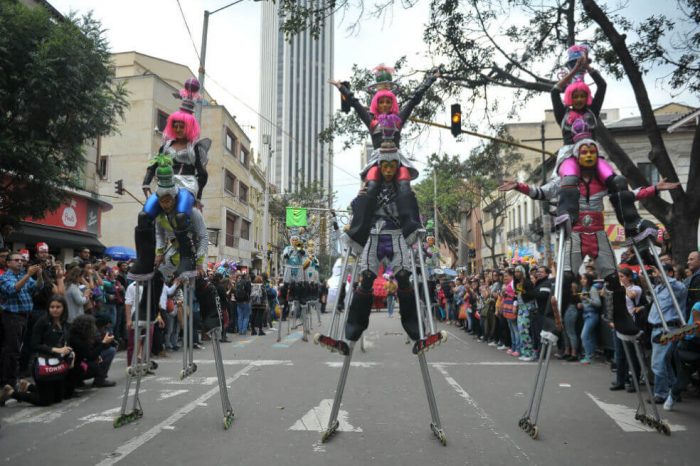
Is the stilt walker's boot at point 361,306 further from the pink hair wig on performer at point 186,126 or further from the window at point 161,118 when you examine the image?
the window at point 161,118

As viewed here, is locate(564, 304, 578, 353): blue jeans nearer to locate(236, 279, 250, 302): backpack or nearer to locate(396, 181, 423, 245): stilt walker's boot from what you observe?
locate(396, 181, 423, 245): stilt walker's boot

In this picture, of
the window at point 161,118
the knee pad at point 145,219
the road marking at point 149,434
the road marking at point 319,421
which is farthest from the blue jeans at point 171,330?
the window at point 161,118

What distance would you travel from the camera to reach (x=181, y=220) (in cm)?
577

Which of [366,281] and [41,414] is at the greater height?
[366,281]

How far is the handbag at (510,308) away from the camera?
12734 millimetres

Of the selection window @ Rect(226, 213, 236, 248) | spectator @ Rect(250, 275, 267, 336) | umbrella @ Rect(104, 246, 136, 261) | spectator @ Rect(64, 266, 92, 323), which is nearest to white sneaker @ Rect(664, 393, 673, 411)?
spectator @ Rect(64, 266, 92, 323)

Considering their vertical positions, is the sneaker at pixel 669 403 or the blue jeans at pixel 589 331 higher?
the blue jeans at pixel 589 331

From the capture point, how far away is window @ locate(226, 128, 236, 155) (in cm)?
4025

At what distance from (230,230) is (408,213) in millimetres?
37559

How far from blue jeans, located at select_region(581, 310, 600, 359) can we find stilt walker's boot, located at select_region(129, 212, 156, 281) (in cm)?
853

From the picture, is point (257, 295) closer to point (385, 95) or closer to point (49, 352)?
point (49, 352)

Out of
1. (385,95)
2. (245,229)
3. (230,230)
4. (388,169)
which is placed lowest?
(388,169)

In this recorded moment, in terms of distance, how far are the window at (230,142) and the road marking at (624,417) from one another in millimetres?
36185

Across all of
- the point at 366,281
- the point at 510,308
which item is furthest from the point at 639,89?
the point at 366,281
